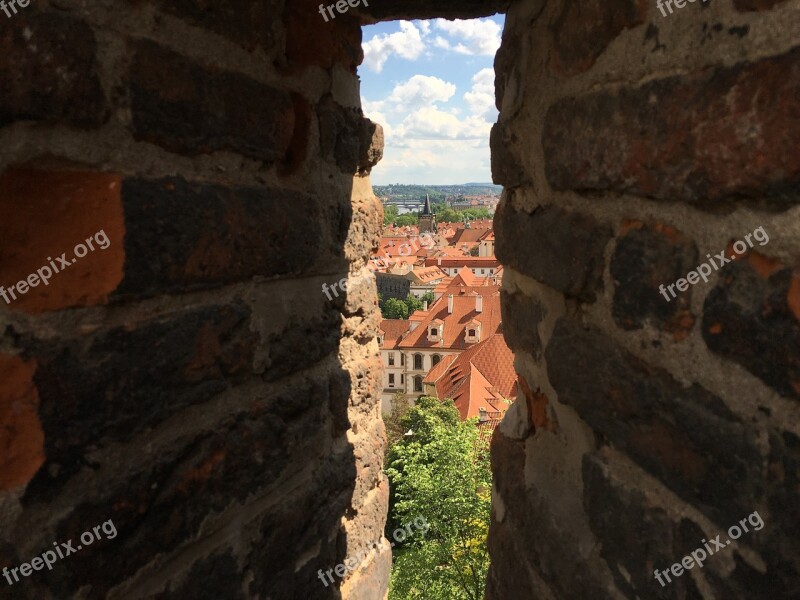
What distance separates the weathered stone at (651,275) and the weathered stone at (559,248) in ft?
0.16

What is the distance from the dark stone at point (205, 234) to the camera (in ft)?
2.87

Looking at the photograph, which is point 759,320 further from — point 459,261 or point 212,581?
point 459,261

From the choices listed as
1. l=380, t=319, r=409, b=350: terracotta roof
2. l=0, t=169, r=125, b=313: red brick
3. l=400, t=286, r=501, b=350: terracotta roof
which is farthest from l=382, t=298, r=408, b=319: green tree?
l=0, t=169, r=125, b=313: red brick

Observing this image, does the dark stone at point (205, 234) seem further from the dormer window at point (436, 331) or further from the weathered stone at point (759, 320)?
the dormer window at point (436, 331)

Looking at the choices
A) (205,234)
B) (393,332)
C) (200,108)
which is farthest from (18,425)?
(393,332)

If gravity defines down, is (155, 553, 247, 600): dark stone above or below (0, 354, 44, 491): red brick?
below

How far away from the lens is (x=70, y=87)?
0.77m

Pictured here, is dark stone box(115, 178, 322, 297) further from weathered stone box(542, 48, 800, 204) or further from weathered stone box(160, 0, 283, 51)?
weathered stone box(542, 48, 800, 204)

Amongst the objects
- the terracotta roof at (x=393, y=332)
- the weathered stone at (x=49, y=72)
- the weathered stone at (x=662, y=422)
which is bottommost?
the terracotta roof at (x=393, y=332)

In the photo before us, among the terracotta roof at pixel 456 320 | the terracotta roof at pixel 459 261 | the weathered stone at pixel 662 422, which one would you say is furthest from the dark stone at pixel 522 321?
the terracotta roof at pixel 459 261

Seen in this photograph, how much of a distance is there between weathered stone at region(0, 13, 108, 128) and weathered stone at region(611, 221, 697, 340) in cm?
73

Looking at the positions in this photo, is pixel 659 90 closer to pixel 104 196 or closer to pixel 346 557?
pixel 104 196

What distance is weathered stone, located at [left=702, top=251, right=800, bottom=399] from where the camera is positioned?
647mm

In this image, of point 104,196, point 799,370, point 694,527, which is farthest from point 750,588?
point 104,196
